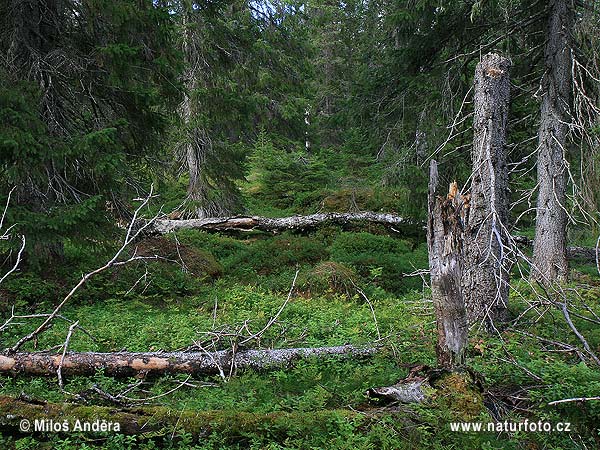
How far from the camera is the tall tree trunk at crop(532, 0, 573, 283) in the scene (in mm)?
8305

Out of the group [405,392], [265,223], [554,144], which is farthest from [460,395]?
[265,223]

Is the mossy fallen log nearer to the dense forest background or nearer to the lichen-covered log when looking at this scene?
the dense forest background

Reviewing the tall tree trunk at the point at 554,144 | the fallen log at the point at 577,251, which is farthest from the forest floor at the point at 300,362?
the fallen log at the point at 577,251

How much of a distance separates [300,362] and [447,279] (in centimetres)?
181

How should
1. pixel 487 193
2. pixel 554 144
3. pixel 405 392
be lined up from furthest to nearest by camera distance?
pixel 554 144 < pixel 487 193 < pixel 405 392

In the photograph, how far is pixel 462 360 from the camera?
13.8 ft

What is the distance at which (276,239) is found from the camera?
12.7 m

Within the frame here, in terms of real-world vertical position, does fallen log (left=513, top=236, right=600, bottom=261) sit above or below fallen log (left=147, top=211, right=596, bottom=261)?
below

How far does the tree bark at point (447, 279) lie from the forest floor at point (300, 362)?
1.42 ft

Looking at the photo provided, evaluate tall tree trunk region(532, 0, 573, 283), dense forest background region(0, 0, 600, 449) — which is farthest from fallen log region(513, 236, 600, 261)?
tall tree trunk region(532, 0, 573, 283)

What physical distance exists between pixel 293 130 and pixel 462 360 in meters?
18.8

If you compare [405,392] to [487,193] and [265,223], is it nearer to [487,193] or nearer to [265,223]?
[487,193]

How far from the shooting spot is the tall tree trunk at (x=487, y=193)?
20.1 feet

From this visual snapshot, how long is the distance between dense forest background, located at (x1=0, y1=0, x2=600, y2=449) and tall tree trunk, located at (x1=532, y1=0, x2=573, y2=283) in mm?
74
